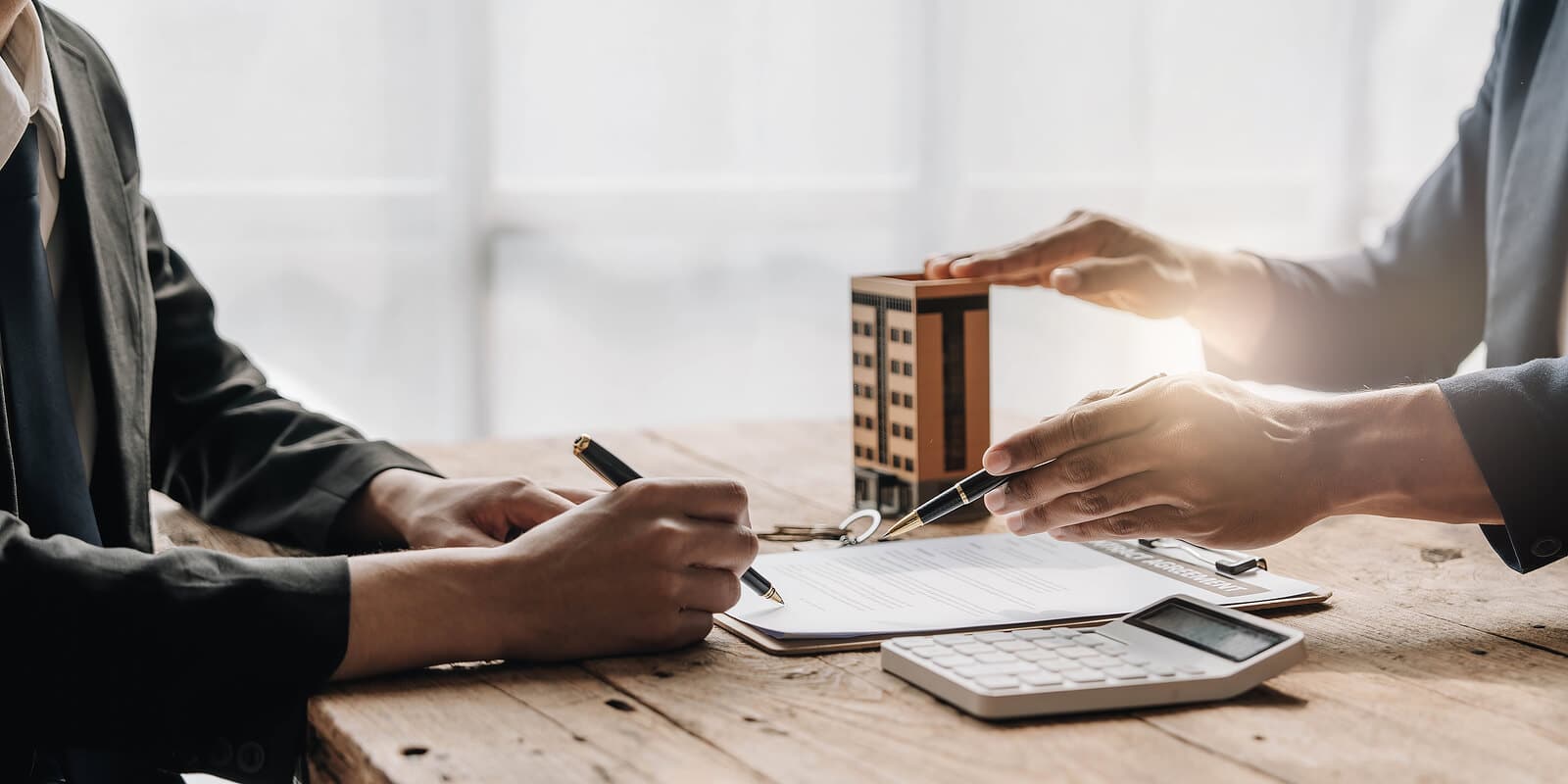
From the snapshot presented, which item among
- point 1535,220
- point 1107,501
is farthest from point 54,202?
point 1535,220

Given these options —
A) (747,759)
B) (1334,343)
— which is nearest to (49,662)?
(747,759)

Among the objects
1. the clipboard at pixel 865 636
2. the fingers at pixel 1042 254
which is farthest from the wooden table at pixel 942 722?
the fingers at pixel 1042 254

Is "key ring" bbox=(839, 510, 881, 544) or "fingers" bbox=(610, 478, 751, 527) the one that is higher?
"fingers" bbox=(610, 478, 751, 527)

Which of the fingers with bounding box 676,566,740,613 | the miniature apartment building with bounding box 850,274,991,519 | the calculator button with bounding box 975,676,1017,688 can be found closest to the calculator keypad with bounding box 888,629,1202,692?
the calculator button with bounding box 975,676,1017,688

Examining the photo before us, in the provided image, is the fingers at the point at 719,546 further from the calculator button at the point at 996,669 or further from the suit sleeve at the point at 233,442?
the suit sleeve at the point at 233,442

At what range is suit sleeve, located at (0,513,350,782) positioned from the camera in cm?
88

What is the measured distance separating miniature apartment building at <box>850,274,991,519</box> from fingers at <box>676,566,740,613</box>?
1.42 feet

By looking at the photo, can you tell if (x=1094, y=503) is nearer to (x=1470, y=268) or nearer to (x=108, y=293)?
(x=108, y=293)

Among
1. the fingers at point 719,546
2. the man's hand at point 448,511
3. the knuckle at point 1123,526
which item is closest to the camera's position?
the fingers at point 719,546

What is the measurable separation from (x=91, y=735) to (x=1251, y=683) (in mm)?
709

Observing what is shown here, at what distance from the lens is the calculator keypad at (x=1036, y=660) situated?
0.84m

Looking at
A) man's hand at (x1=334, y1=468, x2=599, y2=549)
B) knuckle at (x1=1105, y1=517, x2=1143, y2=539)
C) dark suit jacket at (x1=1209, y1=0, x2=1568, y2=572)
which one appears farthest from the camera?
dark suit jacket at (x1=1209, y1=0, x2=1568, y2=572)

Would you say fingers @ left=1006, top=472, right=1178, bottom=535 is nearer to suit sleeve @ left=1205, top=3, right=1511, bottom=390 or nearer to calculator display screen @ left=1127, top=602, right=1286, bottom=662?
calculator display screen @ left=1127, top=602, right=1286, bottom=662

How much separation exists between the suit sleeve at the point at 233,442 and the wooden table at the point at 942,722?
1.46 feet
